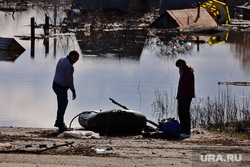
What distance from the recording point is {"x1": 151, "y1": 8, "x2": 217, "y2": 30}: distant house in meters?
43.8

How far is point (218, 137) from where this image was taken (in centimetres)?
1116

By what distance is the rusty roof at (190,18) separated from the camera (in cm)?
4400

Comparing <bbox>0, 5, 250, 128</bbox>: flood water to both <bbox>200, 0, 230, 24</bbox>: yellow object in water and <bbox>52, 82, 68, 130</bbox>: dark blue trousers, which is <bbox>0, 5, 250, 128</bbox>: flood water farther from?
<bbox>200, 0, 230, 24</bbox>: yellow object in water

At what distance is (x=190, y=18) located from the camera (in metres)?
44.6

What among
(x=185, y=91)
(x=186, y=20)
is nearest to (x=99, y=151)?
(x=185, y=91)

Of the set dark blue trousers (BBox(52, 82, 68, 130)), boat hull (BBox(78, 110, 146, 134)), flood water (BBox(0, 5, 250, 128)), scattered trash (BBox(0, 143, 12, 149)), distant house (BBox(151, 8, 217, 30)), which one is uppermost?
distant house (BBox(151, 8, 217, 30))

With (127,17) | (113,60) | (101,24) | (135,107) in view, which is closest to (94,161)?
(135,107)

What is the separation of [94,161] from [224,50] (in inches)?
1028

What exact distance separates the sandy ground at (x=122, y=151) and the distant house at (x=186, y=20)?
3330 centimetres

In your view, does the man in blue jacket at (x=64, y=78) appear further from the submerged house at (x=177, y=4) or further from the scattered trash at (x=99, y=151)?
the submerged house at (x=177, y=4)

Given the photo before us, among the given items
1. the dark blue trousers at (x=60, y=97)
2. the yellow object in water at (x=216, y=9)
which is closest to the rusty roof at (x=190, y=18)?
the yellow object in water at (x=216, y=9)

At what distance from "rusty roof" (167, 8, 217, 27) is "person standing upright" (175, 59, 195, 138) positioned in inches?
1292

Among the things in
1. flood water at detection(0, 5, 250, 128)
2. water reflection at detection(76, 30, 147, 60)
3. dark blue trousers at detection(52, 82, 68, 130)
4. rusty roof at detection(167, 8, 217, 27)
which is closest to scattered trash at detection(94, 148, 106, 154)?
dark blue trousers at detection(52, 82, 68, 130)

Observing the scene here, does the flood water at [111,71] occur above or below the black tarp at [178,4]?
below
